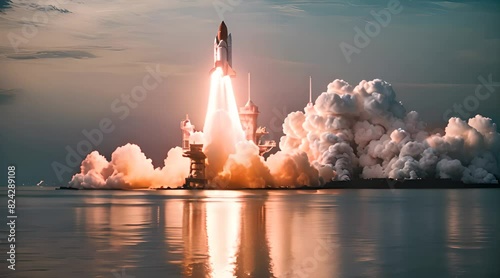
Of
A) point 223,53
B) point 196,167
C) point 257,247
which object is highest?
point 223,53

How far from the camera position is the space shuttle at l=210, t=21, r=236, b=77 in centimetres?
15412

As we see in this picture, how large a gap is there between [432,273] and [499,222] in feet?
102

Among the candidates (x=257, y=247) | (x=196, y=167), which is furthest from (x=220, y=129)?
(x=257, y=247)

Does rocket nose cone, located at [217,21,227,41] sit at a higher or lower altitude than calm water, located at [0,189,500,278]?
higher

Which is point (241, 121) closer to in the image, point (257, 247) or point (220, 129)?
point (220, 129)

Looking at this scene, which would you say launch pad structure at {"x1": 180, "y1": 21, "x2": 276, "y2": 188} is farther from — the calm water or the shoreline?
the calm water

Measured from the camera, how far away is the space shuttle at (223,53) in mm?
154125

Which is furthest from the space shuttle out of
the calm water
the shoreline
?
the calm water

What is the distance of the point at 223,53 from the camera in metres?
155

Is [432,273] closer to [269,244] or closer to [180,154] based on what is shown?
[269,244]

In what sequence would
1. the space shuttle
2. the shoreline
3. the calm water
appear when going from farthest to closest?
the shoreline → the space shuttle → the calm water

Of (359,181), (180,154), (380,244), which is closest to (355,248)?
(380,244)

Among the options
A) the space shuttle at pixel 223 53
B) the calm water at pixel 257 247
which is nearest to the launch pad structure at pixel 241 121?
the space shuttle at pixel 223 53

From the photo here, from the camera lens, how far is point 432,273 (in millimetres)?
32500
